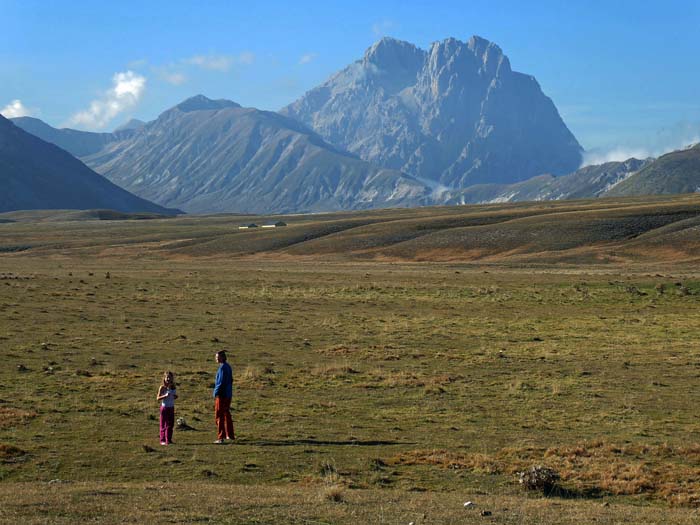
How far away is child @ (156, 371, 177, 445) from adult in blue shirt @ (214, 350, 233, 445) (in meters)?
1.06

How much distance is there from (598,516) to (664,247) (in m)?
110

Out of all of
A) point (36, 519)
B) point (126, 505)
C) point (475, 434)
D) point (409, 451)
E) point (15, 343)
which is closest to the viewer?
point (36, 519)

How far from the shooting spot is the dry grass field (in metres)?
15.9

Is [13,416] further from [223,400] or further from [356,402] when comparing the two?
[356,402]

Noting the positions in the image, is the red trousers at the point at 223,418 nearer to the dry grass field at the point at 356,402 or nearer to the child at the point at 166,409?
the dry grass field at the point at 356,402

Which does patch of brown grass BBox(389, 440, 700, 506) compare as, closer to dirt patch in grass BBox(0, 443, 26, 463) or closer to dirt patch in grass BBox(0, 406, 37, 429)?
dirt patch in grass BBox(0, 443, 26, 463)

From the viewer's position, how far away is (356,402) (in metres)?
26.7

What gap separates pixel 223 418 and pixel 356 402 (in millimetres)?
6247

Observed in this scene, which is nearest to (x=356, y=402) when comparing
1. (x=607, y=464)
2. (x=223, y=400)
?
(x=223, y=400)

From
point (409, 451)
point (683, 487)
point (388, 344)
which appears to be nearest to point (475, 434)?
point (409, 451)

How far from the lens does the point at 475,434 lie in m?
22.4

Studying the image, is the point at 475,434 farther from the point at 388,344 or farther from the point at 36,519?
the point at 388,344

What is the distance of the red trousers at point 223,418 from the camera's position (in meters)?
21.2

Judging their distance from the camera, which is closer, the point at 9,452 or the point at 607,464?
the point at 607,464
